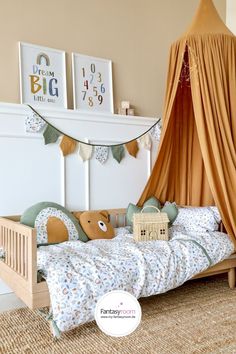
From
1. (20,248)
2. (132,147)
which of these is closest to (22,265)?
(20,248)

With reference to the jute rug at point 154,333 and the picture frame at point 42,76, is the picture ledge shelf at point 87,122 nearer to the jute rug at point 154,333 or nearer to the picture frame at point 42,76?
the picture frame at point 42,76

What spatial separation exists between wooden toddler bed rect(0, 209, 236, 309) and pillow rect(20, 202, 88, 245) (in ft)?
0.61

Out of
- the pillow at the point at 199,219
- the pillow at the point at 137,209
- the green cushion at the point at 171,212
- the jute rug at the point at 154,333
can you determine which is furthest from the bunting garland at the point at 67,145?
the jute rug at the point at 154,333

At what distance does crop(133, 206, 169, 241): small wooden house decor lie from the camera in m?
2.52

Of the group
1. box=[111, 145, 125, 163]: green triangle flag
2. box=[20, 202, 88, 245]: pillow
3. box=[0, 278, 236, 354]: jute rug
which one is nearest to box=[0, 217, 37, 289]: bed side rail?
box=[20, 202, 88, 245]: pillow

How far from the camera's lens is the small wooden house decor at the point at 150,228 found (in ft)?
8.26

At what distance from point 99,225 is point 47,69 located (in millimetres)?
1293

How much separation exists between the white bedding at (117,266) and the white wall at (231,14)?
2543 mm

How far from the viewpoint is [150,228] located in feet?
8.33

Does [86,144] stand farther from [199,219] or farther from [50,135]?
[199,219]

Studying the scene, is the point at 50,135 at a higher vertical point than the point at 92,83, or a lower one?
lower

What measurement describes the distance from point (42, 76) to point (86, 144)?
2.09ft

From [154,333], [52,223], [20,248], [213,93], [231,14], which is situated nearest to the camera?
[154,333]

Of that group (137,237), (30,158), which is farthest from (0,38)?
(137,237)
